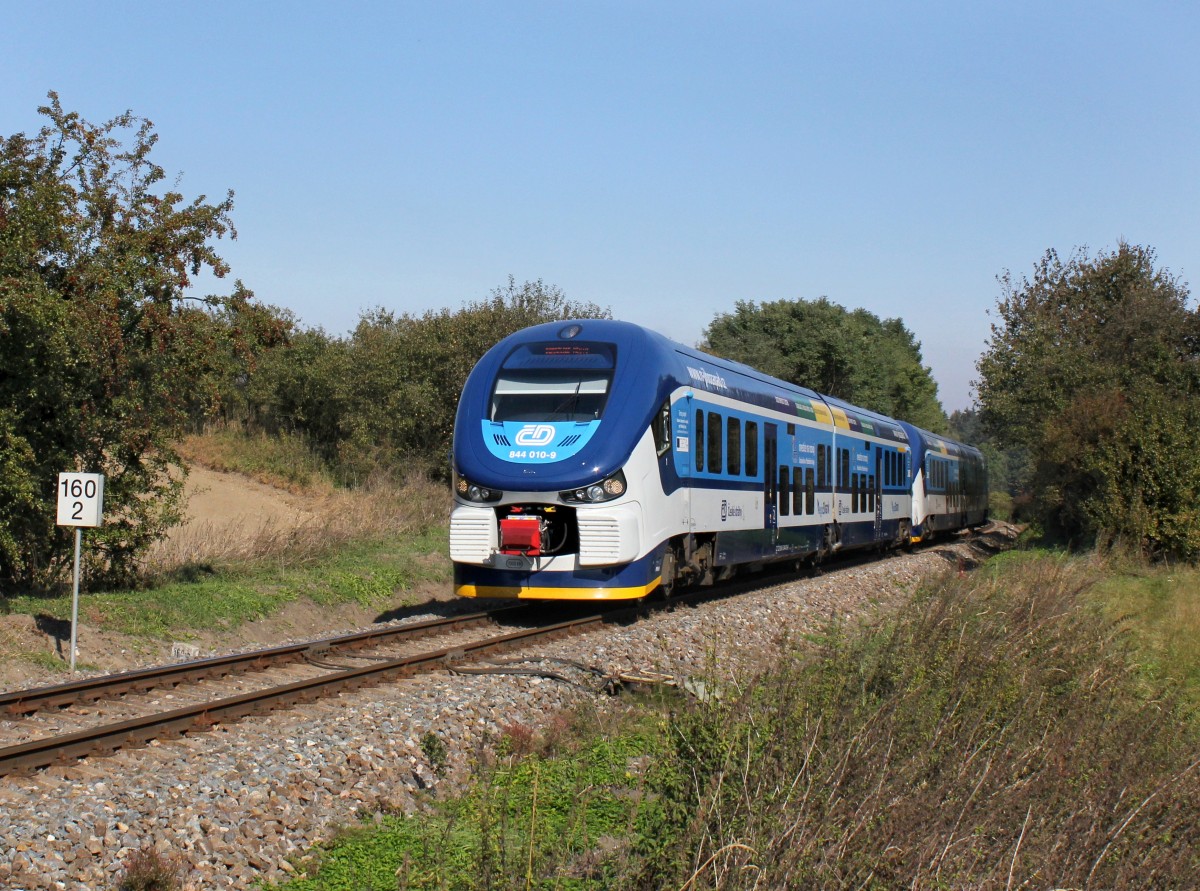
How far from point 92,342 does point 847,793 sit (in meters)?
11.1

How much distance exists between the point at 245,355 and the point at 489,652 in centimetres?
701

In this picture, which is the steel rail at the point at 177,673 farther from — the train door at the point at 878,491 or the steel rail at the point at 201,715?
the train door at the point at 878,491

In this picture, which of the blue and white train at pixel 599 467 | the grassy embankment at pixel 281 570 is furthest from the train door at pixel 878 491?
the grassy embankment at pixel 281 570

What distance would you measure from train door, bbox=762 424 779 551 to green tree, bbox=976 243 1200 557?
10333 mm

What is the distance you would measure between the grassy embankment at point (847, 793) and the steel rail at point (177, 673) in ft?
11.7

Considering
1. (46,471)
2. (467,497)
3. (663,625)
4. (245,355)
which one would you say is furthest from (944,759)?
(245,355)

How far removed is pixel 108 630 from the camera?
1261 cm

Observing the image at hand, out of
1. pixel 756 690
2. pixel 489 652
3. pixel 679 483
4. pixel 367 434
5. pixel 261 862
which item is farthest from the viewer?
pixel 367 434

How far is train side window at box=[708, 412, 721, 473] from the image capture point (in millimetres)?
14983

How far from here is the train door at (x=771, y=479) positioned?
680 inches

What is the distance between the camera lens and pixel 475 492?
1296 cm

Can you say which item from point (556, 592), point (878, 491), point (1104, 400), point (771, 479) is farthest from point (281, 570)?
point (1104, 400)

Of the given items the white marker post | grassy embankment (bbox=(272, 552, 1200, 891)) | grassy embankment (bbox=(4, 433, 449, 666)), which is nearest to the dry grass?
grassy embankment (bbox=(4, 433, 449, 666))

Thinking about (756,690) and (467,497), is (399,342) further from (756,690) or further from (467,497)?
(756,690)
